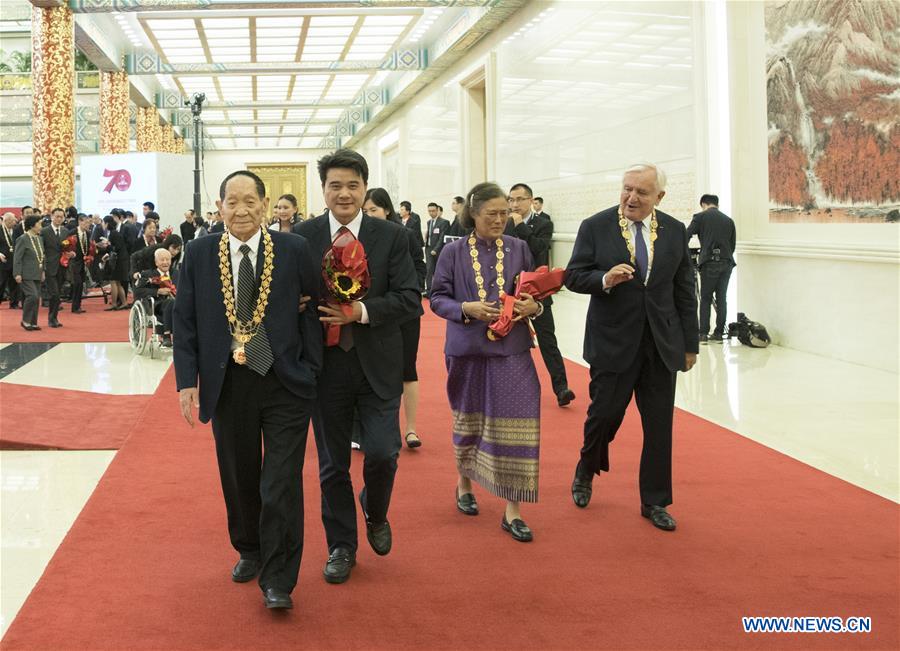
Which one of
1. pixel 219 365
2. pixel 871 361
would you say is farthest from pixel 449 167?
pixel 219 365

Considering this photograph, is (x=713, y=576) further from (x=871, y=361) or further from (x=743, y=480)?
(x=871, y=361)

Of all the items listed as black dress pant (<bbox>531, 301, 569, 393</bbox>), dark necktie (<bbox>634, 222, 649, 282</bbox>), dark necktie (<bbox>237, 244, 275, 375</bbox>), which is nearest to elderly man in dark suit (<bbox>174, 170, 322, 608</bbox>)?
dark necktie (<bbox>237, 244, 275, 375</bbox>)

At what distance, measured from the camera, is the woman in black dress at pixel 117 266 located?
15.9 meters

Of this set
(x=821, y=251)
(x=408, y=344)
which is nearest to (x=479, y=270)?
(x=408, y=344)

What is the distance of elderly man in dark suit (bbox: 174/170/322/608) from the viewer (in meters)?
3.28

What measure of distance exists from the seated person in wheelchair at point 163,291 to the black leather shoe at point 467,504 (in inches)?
244

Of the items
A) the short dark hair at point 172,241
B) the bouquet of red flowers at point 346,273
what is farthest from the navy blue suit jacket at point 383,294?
the short dark hair at point 172,241

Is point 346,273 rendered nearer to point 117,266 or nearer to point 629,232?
point 629,232

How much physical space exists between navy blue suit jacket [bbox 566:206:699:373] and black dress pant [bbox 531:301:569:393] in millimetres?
2485

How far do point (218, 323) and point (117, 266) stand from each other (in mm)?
13695

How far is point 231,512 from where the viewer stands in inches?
139

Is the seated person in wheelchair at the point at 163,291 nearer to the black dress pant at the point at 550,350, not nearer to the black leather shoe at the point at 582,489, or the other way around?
the black dress pant at the point at 550,350

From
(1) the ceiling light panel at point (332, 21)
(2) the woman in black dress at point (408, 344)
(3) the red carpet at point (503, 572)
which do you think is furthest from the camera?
(1) the ceiling light panel at point (332, 21)

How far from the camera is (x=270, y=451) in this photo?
3.33 meters
